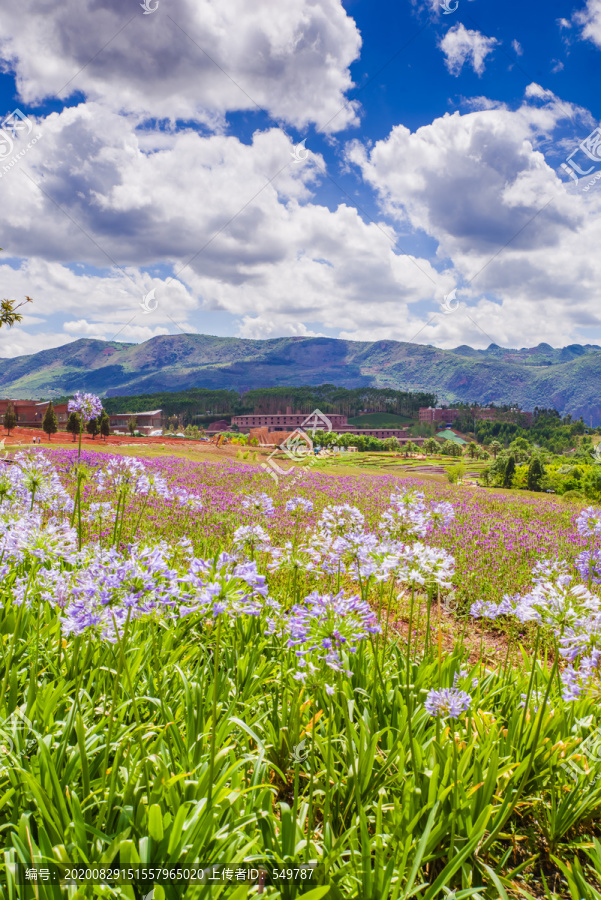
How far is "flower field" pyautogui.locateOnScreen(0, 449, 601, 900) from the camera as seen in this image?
207 centimetres

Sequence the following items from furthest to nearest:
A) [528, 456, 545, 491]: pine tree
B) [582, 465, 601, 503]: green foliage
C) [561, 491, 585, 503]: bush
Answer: [528, 456, 545, 491]: pine tree → [582, 465, 601, 503]: green foliage → [561, 491, 585, 503]: bush

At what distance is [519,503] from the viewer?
66.6 feet

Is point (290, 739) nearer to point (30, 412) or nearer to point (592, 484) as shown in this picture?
point (592, 484)

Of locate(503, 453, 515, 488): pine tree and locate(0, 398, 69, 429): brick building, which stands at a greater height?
locate(0, 398, 69, 429): brick building

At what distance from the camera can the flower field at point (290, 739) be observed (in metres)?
2.07

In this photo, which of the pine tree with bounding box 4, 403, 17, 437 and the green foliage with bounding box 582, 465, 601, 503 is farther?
the pine tree with bounding box 4, 403, 17, 437

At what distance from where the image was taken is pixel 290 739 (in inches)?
119

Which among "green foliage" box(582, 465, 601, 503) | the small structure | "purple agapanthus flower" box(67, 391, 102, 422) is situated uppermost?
the small structure

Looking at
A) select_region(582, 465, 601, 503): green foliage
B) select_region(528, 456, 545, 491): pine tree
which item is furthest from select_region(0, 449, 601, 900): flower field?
select_region(528, 456, 545, 491): pine tree

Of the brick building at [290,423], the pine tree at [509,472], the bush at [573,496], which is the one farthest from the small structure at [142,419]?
the bush at [573,496]

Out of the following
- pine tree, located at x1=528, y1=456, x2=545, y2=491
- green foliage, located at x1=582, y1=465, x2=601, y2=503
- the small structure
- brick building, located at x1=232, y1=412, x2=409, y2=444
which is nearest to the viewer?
green foliage, located at x1=582, y1=465, x2=601, y2=503

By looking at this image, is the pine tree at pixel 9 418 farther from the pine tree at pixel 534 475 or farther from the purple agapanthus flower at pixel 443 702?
the pine tree at pixel 534 475

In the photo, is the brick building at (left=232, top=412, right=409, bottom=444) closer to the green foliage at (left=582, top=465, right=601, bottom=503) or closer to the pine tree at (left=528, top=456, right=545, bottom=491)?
the pine tree at (left=528, top=456, right=545, bottom=491)

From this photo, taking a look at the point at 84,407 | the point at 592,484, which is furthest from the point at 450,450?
the point at 84,407
